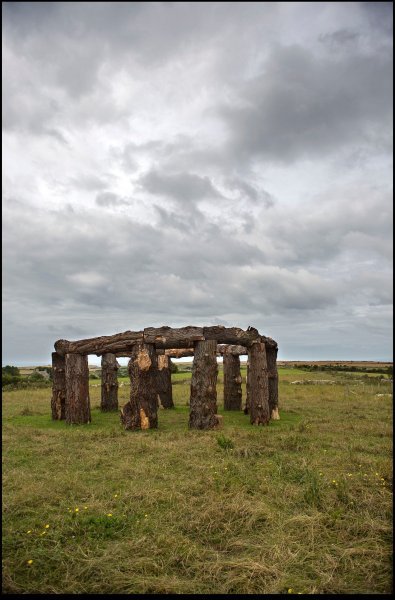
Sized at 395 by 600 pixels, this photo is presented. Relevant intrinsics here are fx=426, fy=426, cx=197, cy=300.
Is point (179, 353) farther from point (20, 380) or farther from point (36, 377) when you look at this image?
point (36, 377)

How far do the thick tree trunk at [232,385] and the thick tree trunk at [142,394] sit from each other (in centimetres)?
633

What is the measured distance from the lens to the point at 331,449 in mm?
10797

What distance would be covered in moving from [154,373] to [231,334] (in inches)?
120

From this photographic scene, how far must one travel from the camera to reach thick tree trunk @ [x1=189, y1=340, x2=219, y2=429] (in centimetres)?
1419

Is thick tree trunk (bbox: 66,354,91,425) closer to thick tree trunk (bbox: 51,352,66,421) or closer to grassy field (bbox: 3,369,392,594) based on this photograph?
thick tree trunk (bbox: 51,352,66,421)

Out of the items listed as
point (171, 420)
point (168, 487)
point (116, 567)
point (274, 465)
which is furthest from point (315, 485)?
point (171, 420)

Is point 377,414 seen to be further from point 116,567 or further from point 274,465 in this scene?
point 116,567

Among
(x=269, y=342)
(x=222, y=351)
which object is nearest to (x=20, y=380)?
(x=222, y=351)

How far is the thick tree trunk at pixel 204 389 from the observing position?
14.2 meters

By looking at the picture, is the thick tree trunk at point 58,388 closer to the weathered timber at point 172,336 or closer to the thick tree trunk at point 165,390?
the weathered timber at point 172,336

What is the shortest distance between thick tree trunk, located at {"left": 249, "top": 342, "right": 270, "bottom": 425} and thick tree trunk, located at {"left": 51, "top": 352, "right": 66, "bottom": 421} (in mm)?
7374

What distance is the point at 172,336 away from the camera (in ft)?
48.5

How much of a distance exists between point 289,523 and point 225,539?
1.01 m

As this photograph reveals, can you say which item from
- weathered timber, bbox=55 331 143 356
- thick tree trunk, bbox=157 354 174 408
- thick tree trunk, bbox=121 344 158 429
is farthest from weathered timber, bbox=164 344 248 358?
thick tree trunk, bbox=121 344 158 429
